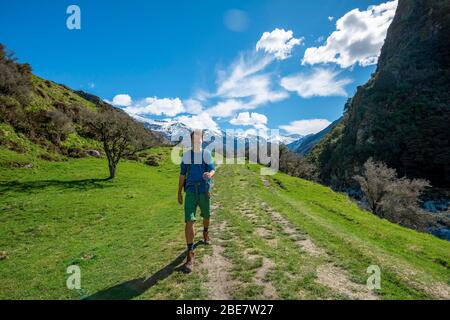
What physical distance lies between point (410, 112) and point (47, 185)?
4752 inches

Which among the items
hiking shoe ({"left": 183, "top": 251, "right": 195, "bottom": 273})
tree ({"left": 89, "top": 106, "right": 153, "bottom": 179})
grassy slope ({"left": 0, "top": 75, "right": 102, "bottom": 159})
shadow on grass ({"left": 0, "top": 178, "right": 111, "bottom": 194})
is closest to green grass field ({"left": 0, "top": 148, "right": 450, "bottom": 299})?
hiking shoe ({"left": 183, "top": 251, "right": 195, "bottom": 273})

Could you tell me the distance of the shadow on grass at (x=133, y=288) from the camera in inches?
285

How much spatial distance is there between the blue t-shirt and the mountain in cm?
7772

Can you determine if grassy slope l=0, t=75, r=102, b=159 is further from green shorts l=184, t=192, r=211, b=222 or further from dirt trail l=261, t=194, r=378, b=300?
dirt trail l=261, t=194, r=378, b=300

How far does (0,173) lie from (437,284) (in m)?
39.8

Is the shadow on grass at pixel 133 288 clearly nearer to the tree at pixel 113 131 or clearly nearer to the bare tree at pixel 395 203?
the tree at pixel 113 131

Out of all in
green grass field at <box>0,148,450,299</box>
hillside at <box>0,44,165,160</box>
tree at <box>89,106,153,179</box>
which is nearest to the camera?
green grass field at <box>0,148,450,299</box>

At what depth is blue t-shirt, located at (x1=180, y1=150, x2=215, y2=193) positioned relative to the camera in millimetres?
9383

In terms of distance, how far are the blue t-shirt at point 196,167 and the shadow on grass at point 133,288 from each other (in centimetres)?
284

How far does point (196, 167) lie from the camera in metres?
9.42

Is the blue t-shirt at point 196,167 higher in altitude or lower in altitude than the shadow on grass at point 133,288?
higher

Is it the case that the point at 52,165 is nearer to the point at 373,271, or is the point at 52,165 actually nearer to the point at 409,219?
the point at 373,271

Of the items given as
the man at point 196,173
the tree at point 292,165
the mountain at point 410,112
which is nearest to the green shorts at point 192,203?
the man at point 196,173
